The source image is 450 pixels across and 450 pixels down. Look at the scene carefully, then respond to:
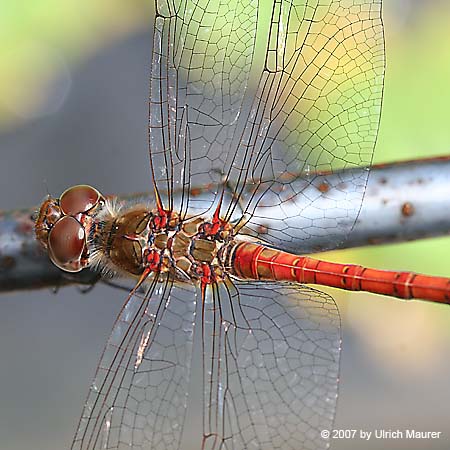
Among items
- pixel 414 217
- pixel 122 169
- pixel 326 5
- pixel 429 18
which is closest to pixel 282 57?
pixel 326 5

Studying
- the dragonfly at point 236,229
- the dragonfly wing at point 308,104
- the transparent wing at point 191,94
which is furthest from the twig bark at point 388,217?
the transparent wing at point 191,94

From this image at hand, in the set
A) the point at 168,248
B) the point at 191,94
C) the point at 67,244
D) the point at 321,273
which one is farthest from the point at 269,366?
the point at 191,94

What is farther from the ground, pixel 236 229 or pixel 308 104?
pixel 308 104

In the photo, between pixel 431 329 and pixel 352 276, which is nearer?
pixel 352 276

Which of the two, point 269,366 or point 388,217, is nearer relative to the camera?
point 388,217

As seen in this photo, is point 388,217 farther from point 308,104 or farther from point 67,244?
point 67,244

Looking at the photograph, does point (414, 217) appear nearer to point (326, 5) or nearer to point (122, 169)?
point (326, 5)

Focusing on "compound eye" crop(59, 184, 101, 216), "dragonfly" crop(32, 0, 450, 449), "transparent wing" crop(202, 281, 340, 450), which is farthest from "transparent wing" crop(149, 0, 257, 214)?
"transparent wing" crop(202, 281, 340, 450)
